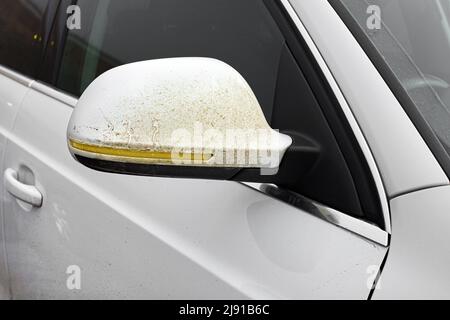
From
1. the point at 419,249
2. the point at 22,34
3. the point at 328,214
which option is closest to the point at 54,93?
the point at 22,34

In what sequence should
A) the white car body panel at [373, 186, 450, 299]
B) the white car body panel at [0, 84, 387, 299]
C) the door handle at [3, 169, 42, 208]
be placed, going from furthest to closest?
the door handle at [3, 169, 42, 208] < the white car body panel at [0, 84, 387, 299] < the white car body panel at [373, 186, 450, 299]

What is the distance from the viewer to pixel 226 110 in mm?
1093

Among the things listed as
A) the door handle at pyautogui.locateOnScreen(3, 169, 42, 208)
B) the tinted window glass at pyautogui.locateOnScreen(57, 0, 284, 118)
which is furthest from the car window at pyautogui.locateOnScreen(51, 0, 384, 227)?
the door handle at pyautogui.locateOnScreen(3, 169, 42, 208)

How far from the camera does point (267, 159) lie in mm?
1109

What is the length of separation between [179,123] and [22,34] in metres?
1.44

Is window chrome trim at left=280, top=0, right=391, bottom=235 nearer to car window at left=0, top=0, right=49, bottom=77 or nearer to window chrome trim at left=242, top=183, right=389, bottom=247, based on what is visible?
window chrome trim at left=242, top=183, right=389, bottom=247

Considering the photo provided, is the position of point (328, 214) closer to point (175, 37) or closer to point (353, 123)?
point (353, 123)

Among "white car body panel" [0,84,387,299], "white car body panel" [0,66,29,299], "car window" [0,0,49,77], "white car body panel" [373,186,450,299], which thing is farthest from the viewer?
"car window" [0,0,49,77]

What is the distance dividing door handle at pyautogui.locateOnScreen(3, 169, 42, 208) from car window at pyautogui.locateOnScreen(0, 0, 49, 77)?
38 centimetres

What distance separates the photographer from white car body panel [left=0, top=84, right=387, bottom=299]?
119cm

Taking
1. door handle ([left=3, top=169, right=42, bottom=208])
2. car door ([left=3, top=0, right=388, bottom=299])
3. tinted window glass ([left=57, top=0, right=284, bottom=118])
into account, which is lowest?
door handle ([left=3, top=169, right=42, bottom=208])

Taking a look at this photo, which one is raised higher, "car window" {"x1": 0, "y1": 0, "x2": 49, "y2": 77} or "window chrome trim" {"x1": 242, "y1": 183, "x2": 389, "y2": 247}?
"car window" {"x1": 0, "y1": 0, "x2": 49, "y2": 77}

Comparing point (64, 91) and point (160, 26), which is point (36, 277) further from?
point (160, 26)
